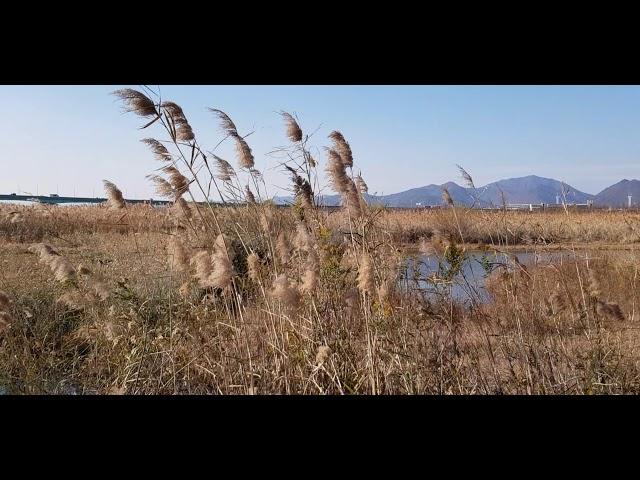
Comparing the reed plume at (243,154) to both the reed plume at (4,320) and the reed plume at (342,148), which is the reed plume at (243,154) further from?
the reed plume at (4,320)

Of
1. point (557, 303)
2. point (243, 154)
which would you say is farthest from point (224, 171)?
point (557, 303)

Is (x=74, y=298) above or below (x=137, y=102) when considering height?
below

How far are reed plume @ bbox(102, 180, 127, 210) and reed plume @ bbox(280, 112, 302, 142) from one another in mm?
1342

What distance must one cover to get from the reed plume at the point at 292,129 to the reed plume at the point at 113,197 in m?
1.34

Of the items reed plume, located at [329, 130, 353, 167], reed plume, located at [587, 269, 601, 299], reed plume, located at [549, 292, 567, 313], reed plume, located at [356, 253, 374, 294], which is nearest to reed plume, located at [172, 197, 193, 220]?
reed plume, located at [329, 130, 353, 167]

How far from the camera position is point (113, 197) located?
431 centimetres

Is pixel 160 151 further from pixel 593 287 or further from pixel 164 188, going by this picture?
pixel 593 287

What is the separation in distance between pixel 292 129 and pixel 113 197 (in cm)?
141

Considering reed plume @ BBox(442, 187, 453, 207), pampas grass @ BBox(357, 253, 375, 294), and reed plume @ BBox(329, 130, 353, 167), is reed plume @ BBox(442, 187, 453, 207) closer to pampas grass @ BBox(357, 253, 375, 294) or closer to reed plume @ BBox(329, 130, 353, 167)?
reed plume @ BBox(329, 130, 353, 167)

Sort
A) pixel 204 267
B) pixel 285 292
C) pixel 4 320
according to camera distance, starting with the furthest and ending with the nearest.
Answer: pixel 4 320 → pixel 204 267 → pixel 285 292

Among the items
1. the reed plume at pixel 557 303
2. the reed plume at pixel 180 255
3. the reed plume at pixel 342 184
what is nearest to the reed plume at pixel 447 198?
the reed plume at pixel 342 184
